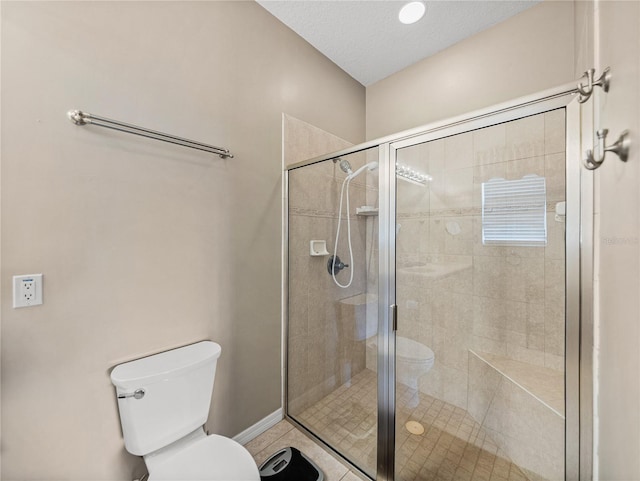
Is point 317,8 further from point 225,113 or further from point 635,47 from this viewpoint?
point 635,47

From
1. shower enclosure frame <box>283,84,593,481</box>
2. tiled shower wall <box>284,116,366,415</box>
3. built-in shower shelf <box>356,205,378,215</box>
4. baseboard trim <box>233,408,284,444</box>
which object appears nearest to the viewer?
shower enclosure frame <box>283,84,593,481</box>

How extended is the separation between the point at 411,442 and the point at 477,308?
798 millimetres

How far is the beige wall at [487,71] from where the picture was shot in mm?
1621

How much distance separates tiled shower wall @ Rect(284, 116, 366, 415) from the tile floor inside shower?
0.62 feet

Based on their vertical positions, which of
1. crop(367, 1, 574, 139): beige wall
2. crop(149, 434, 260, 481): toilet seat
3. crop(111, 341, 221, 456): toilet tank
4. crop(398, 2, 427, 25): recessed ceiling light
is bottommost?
crop(149, 434, 260, 481): toilet seat

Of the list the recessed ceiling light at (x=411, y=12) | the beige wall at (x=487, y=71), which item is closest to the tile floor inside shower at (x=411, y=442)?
the beige wall at (x=487, y=71)

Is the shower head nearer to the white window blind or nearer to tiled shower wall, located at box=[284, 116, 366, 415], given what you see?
tiled shower wall, located at box=[284, 116, 366, 415]

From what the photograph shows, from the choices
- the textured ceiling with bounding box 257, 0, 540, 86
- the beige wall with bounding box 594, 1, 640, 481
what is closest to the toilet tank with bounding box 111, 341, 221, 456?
the beige wall with bounding box 594, 1, 640, 481

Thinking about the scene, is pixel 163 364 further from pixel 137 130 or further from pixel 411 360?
pixel 411 360

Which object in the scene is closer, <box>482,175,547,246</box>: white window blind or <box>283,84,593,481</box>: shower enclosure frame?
<box>283,84,593,481</box>: shower enclosure frame

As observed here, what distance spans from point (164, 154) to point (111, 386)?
1.05m

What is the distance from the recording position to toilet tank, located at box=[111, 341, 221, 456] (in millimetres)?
1081

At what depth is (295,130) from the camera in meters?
1.90

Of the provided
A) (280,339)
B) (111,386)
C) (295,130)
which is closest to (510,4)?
(295,130)
